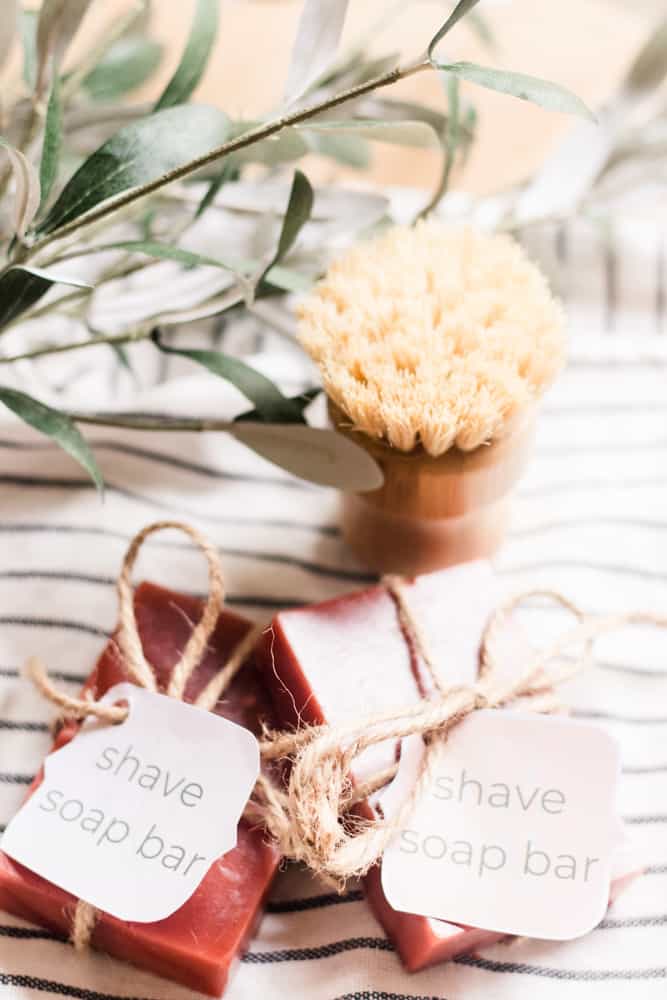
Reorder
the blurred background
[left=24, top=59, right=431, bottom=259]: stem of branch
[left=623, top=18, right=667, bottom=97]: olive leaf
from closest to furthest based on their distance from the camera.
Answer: [left=24, top=59, right=431, bottom=259]: stem of branch
[left=623, top=18, right=667, bottom=97]: olive leaf
the blurred background

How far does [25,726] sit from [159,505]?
0.47 ft

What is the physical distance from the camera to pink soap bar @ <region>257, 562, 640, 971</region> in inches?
16.0

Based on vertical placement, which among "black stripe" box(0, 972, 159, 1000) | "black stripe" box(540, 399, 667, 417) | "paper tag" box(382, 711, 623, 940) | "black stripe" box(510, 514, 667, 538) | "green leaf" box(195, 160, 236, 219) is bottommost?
"black stripe" box(0, 972, 159, 1000)

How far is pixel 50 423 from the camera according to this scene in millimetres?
460

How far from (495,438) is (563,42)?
533 millimetres

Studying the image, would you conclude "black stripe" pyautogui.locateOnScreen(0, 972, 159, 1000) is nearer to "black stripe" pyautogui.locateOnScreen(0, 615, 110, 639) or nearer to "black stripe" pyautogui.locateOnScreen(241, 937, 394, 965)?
"black stripe" pyautogui.locateOnScreen(241, 937, 394, 965)

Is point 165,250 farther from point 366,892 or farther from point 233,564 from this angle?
point 366,892

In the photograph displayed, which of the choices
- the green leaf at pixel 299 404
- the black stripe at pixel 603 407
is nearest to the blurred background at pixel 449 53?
the black stripe at pixel 603 407

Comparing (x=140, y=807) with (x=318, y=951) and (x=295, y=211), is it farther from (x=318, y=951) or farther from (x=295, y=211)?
(x=295, y=211)

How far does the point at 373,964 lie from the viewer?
41 centimetres

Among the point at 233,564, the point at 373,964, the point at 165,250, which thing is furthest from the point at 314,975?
the point at 165,250

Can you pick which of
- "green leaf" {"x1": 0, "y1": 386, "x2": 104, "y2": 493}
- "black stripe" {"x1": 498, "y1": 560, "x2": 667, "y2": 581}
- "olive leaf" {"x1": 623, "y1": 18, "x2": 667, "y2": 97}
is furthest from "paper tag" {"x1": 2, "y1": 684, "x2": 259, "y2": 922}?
"olive leaf" {"x1": 623, "y1": 18, "x2": 667, "y2": 97}

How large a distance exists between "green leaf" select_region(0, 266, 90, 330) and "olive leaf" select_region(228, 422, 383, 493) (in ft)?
0.36

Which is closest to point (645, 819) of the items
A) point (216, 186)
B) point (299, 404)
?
point (299, 404)
